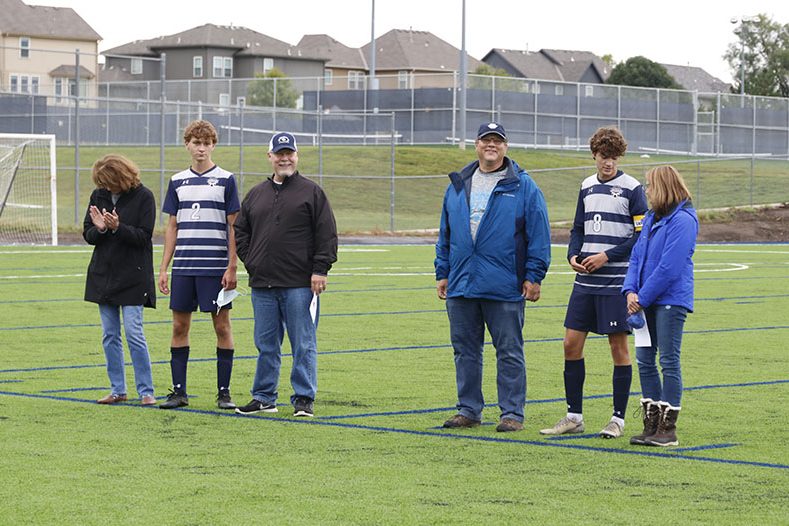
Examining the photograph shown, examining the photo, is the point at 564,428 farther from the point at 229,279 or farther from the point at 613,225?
the point at 229,279

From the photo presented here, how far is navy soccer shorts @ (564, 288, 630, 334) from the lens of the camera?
9188 mm

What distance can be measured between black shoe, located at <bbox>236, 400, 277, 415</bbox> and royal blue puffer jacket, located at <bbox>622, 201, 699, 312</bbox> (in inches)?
109

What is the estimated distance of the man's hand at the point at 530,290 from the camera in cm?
934

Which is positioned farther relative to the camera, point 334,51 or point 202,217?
point 334,51

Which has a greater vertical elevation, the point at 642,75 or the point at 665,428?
the point at 642,75

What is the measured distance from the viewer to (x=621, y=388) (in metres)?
9.35

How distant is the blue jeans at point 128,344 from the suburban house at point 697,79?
450ft

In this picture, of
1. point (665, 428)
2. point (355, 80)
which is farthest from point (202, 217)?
point (355, 80)

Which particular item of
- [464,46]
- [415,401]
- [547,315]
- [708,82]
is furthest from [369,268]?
[708,82]

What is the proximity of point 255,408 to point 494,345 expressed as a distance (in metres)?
1.84

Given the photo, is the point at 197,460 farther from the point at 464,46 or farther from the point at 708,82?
the point at 708,82

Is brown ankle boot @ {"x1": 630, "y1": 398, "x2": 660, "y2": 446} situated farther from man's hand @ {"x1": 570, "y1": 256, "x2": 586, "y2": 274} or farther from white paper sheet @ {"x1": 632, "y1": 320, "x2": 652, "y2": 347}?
man's hand @ {"x1": 570, "y1": 256, "x2": 586, "y2": 274}

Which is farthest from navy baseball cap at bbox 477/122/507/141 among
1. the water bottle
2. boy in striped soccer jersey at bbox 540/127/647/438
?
the water bottle

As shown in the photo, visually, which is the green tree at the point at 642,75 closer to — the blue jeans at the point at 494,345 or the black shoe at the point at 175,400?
the black shoe at the point at 175,400
